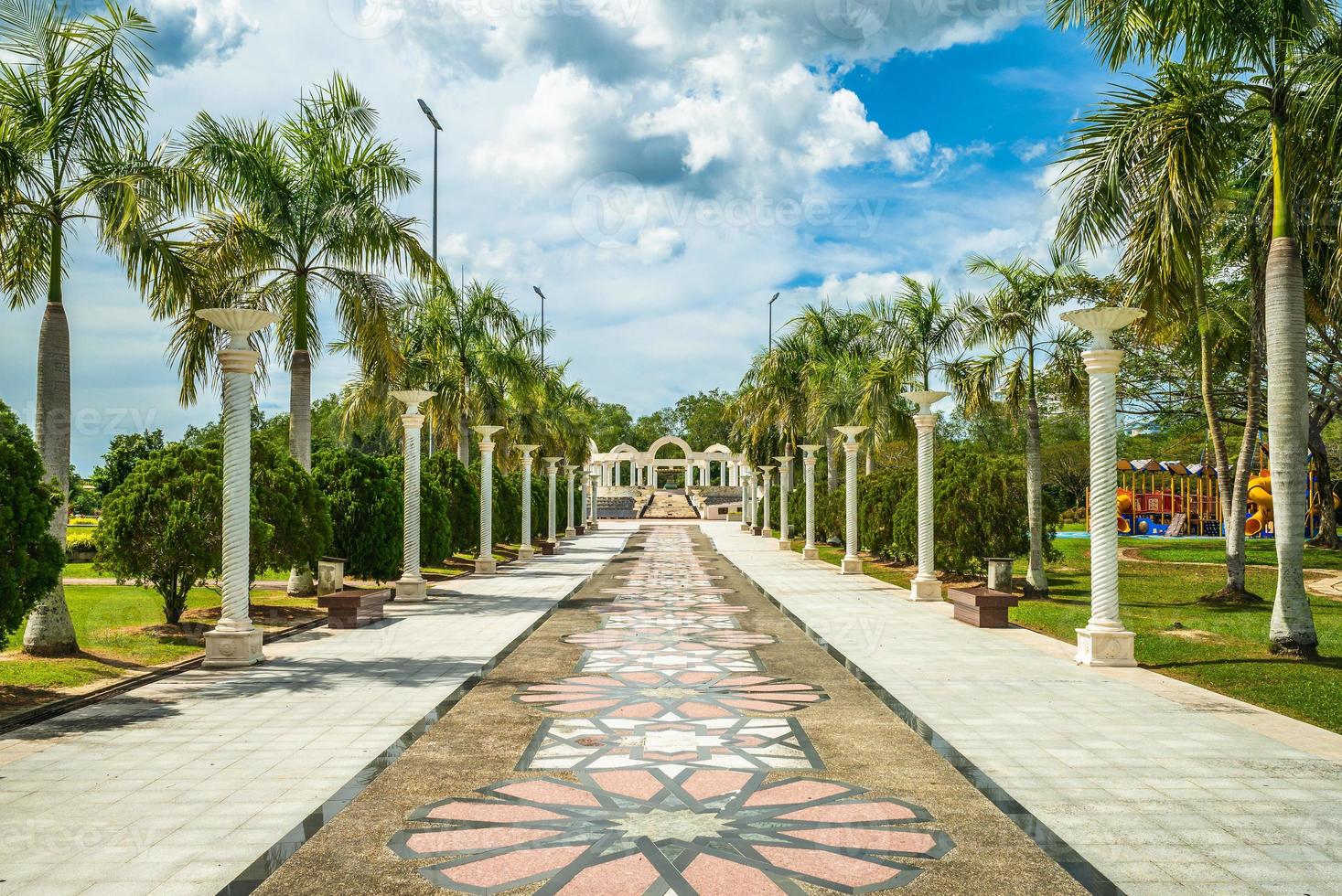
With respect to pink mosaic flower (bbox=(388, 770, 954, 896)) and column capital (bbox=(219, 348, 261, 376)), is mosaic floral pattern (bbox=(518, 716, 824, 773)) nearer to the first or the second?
pink mosaic flower (bbox=(388, 770, 954, 896))

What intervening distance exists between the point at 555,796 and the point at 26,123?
901cm

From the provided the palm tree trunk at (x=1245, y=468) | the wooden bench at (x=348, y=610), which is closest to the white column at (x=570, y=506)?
the wooden bench at (x=348, y=610)

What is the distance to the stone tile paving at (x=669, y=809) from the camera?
412 centimetres

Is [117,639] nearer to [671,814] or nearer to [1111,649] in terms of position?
[671,814]

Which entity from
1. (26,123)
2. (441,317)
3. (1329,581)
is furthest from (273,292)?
(1329,581)

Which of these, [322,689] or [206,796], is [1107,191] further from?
[206,796]

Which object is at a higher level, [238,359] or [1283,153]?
[1283,153]

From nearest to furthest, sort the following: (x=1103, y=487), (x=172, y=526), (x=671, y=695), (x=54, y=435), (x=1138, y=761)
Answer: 1. (x=1138, y=761)
2. (x=671, y=695)
3. (x=54, y=435)
4. (x=1103, y=487)
5. (x=172, y=526)

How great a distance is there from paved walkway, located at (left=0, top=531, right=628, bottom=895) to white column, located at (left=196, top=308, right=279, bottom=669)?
1.20 ft

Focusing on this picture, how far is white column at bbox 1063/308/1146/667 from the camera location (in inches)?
372

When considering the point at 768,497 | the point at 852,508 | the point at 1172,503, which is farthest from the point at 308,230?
the point at 1172,503

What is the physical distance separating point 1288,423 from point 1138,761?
509cm

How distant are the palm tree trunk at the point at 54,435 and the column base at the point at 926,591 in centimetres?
1187

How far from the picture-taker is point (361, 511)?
1566 centimetres
